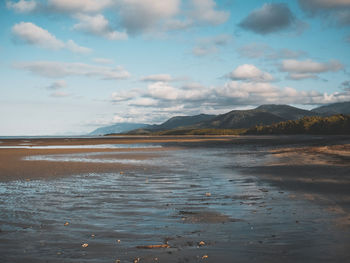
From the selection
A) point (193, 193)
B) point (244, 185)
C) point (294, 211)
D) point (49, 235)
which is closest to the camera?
point (49, 235)

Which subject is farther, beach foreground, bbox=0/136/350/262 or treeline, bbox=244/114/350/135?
treeline, bbox=244/114/350/135

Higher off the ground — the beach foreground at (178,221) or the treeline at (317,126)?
the treeline at (317,126)

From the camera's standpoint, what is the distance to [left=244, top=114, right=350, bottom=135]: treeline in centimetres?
13712

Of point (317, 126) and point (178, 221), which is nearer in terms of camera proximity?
point (178, 221)

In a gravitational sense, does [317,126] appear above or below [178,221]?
above

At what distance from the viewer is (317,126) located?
6152 inches

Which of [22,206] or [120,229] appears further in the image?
[22,206]

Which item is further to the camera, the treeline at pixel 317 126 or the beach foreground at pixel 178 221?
the treeline at pixel 317 126

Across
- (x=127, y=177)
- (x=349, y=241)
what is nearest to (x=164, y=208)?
(x=349, y=241)

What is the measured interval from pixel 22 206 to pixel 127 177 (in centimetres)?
872

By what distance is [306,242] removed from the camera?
7.28 metres

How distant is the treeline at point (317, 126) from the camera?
137 meters

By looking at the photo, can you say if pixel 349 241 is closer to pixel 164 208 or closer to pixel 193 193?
pixel 164 208

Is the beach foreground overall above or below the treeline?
below
